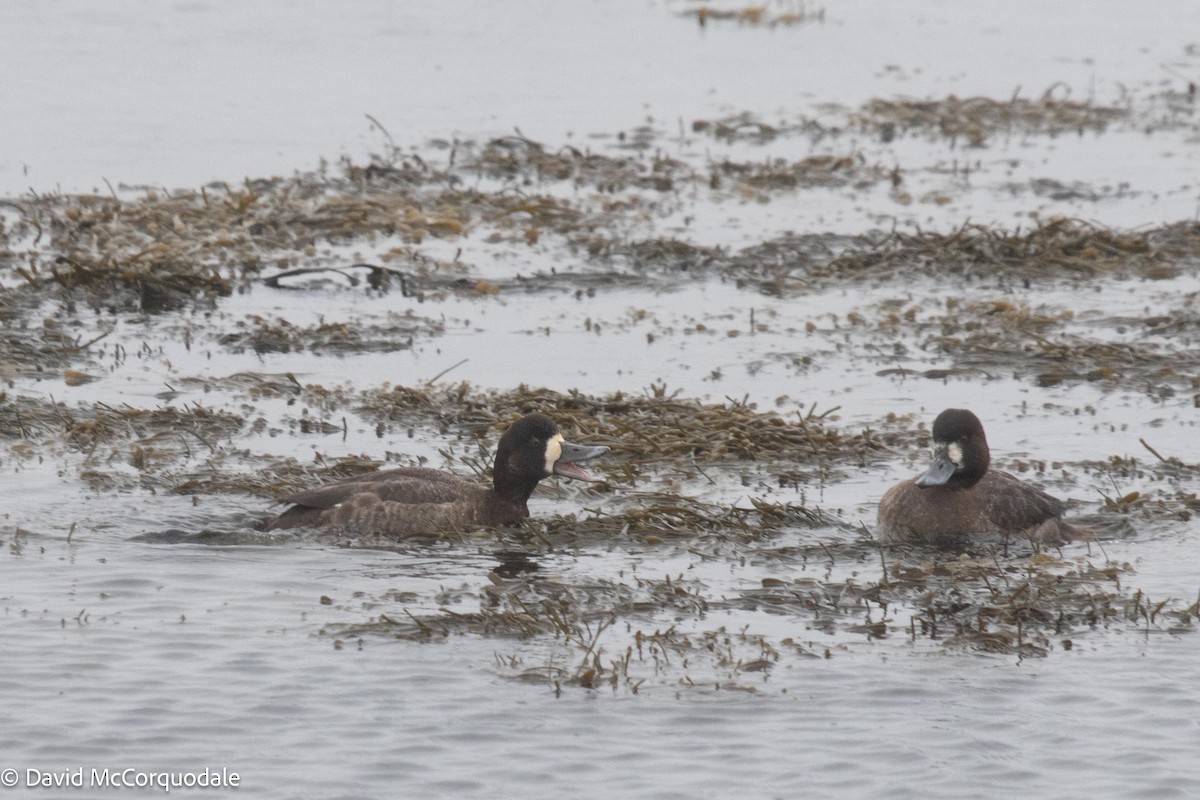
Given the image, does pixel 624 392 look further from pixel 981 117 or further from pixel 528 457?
pixel 981 117

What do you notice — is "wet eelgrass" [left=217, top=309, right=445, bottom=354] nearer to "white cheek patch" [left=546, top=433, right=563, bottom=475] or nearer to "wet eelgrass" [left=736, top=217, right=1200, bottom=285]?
"white cheek patch" [left=546, top=433, right=563, bottom=475]

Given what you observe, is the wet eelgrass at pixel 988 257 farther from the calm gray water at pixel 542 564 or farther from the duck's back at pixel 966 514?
the duck's back at pixel 966 514

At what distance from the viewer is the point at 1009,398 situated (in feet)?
45.5

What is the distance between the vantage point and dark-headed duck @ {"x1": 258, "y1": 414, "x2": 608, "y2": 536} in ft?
35.0

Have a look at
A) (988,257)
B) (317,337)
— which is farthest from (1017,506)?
(988,257)

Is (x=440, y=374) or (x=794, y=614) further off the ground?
(x=440, y=374)

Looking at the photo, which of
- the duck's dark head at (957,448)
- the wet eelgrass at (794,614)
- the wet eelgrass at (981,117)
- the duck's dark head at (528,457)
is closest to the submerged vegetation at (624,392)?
the wet eelgrass at (794,614)

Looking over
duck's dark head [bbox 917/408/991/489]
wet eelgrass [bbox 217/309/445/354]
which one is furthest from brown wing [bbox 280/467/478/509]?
wet eelgrass [bbox 217/309/445/354]

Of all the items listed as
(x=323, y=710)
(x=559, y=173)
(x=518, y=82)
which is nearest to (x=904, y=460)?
(x=323, y=710)

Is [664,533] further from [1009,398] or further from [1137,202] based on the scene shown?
[1137,202]

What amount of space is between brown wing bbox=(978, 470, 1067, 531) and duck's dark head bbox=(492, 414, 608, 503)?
2.35m

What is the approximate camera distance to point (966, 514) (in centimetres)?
1099

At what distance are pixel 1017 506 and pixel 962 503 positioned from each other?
31 centimetres

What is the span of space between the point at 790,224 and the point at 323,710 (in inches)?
452
